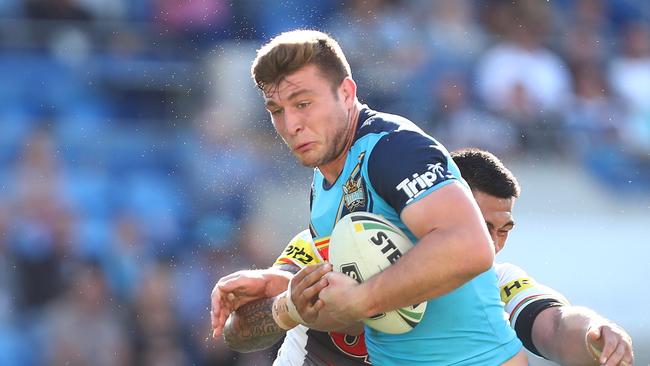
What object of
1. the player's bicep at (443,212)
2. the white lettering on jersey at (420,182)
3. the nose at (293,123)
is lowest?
the player's bicep at (443,212)

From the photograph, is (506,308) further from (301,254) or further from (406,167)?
(406,167)

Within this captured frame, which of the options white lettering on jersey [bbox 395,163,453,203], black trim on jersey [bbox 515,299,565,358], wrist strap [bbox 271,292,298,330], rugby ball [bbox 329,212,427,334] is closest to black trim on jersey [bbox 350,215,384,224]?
rugby ball [bbox 329,212,427,334]

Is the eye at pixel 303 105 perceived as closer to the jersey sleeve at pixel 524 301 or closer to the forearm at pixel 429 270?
the forearm at pixel 429 270

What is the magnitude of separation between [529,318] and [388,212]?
45.4 inches

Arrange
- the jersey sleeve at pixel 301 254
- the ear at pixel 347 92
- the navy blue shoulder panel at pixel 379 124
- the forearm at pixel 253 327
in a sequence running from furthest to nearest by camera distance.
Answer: the jersey sleeve at pixel 301 254, the forearm at pixel 253 327, the ear at pixel 347 92, the navy blue shoulder panel at pixel 379 124

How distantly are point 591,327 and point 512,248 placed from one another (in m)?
5.08

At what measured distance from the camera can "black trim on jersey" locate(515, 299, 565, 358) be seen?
4.80 metres

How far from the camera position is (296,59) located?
420cm

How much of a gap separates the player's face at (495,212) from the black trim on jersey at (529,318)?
36cm

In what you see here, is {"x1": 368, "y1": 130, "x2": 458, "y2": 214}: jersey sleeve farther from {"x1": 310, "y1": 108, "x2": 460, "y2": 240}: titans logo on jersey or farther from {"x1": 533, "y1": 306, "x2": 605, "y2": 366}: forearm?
{"x1": 533, "y1": 306, "x2": 605, "y2": 366}: forearm

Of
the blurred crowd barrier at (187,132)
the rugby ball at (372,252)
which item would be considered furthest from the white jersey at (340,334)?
the blurred crowd barrier at (187,132)

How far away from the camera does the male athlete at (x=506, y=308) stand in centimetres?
459

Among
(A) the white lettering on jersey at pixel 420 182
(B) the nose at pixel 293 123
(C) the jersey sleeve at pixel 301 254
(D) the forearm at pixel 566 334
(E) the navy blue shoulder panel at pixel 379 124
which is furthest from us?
(C) the jersey sleeve at pixel 301 254

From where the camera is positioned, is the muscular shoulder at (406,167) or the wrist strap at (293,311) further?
the wrist strap at (293,311)
